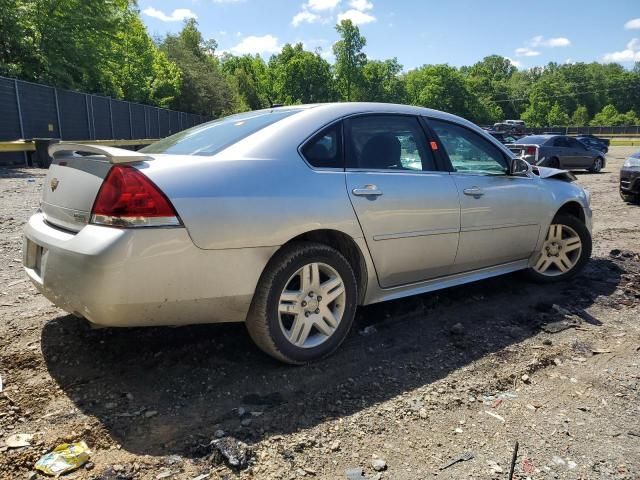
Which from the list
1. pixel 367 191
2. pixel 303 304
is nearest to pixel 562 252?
pixel 367 191

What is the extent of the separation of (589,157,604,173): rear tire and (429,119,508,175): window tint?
1939 cm

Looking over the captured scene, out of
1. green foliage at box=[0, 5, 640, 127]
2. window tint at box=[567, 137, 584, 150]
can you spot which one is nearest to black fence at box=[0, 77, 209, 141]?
green foliage at box=[0, 5, 640, 127]

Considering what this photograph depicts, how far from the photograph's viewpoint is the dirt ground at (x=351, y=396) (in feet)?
7.48

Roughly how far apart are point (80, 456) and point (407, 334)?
89.9 inches

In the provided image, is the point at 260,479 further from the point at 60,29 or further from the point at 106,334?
the point at 60,29

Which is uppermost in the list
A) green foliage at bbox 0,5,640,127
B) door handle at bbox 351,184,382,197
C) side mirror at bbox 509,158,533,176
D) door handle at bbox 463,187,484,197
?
green foliage at bbox 0,5,640,127

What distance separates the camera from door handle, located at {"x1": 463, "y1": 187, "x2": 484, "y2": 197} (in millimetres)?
3941

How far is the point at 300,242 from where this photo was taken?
3.08 m

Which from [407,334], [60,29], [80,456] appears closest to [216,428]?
[80,456]

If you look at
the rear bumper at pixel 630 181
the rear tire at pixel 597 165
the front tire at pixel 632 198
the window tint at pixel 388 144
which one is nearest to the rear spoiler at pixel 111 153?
the window tint at pixel 388 144

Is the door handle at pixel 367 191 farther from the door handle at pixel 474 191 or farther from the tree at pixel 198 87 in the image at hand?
the tree at pixel 198 87

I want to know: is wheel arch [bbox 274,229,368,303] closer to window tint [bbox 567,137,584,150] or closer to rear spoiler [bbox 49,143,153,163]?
rear spoiler [bbox 49,143,153,163]

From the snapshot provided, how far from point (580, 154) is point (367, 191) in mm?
20113

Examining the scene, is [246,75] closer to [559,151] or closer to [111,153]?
[559,151]
